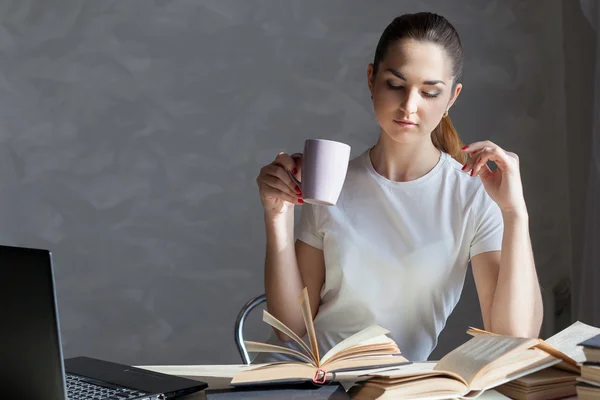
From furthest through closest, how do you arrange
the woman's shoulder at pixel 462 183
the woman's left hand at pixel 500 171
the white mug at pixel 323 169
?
Answer: the woman's shoulder at pixel 462 183
the woman's left hand at pixel 500 171
the white mug at pixel 323 169

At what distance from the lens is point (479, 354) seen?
1.07 m

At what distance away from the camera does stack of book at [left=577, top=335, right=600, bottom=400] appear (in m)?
0.93

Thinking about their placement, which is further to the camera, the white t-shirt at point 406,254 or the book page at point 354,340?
the white t-shirt at point 406,254

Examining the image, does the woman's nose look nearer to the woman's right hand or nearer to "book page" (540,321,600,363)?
the woman's right hand

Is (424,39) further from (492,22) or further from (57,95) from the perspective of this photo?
(57,95)

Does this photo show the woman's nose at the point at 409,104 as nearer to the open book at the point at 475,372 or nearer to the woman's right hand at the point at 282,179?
the woman's right hand at the point at 282,179

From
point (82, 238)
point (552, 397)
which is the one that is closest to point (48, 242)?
point (82, 238)

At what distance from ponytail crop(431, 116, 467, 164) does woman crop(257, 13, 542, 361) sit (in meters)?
0.04

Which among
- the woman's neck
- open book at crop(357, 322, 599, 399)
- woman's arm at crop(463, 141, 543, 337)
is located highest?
the woman's neck

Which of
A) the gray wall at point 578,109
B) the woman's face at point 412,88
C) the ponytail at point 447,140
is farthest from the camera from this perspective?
the gray wall at point 578,109

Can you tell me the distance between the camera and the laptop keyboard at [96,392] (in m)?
1.03

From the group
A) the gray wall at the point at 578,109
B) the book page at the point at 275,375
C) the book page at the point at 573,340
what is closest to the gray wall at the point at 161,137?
→ the gray wall at the point at 578,109

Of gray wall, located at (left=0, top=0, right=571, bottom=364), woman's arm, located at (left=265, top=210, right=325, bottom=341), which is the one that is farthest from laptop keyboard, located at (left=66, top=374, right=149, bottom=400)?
gray wall, located at (left=0, top=0, right=571, bottom=364)

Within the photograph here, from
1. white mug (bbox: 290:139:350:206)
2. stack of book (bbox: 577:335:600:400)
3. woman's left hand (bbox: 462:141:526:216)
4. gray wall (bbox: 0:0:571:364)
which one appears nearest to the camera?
stack of book (bbox: 577:335:600:400)
